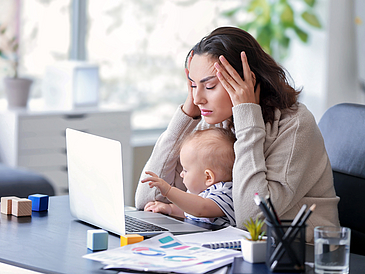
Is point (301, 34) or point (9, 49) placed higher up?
point (301, 34)

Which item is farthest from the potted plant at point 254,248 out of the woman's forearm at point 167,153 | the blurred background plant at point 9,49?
the blurred background plant at point 9,49

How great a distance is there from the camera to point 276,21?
14.8 ft

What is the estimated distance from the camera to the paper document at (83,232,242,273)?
101 centimetres

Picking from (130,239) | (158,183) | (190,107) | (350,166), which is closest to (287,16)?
(350,166)

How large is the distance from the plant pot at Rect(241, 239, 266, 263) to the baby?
1.08ft

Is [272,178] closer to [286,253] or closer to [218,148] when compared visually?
[218,148]

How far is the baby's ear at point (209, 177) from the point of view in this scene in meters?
1.47

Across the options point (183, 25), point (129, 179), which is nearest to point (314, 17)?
point (183, 25)

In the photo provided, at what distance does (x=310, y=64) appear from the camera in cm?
462

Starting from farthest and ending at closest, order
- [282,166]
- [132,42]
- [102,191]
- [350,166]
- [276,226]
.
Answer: [132,42] < [350,166] < [282,166] < [102,191] < [276,226]

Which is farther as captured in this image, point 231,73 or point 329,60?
point 329,60

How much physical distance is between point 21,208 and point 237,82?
0.67 metres

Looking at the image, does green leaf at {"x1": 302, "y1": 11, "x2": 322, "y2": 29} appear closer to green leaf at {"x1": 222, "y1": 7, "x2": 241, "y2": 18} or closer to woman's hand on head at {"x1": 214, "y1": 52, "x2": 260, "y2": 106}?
green leaf at {"x1": 222, "y1": 7, "x2": 241, "y2": 18}

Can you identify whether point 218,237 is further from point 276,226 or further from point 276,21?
point 276,21
